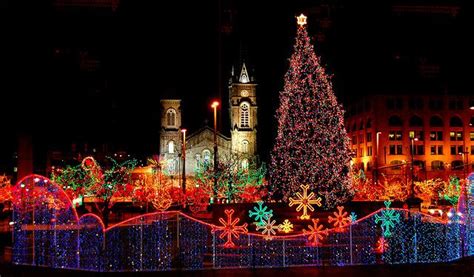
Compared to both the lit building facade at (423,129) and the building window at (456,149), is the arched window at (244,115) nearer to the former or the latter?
the lit building facade at (423,129)

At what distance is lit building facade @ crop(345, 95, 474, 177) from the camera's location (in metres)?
78.4

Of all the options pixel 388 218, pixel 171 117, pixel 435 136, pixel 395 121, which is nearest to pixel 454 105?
pixel 435 136

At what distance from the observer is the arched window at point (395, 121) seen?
3100 inches

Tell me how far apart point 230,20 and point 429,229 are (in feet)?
30.1

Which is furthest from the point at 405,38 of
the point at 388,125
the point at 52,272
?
the point at 388,125

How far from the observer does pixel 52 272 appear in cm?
1339

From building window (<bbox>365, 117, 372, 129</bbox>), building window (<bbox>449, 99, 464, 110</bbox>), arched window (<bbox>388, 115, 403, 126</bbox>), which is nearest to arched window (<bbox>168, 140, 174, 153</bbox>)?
building window (<bbox>365, 117, 372, 129</bbox>)

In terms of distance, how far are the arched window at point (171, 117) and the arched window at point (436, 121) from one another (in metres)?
39.5

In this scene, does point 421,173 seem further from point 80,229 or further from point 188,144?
point 80,229

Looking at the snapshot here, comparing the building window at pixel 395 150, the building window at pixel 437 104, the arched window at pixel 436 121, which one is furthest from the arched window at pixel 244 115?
the building window at pixel 437 104

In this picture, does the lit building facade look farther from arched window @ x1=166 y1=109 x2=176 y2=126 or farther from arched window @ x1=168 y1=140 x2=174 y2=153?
arched window @ x1=166 y1=109 x2=176 y2=126

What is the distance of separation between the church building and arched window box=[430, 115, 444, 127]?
88.7ft

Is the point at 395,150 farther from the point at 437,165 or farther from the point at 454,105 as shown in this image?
the point at 454,105

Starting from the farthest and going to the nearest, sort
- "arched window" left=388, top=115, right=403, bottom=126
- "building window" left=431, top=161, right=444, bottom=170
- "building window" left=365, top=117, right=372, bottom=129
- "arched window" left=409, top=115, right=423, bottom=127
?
1. "building window" left=365, top=117, right=372, bottom=129
2. "arched window" left=409, top=115, right=423, bottom=127
3. "building window" left=431, top=161, right=444, bottom=170
4. "arched window" left=388, top=115, right=403, bottom=126
